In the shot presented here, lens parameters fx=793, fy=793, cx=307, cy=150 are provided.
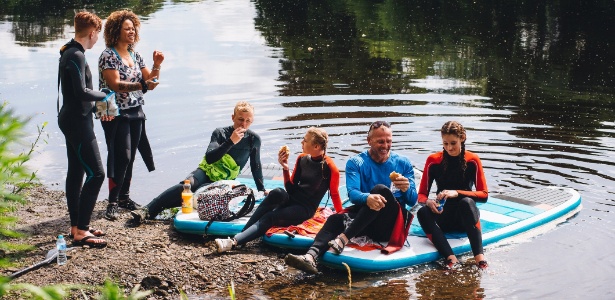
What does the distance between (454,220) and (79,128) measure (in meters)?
3.69

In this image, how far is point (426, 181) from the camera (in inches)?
305

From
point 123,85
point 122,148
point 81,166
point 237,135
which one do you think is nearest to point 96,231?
point 81,166

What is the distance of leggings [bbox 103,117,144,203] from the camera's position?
804cm

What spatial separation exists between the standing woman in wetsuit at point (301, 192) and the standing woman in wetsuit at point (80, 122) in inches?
53.4

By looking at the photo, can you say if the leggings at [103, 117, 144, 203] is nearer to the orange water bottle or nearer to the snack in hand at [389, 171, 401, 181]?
the orange water bottle

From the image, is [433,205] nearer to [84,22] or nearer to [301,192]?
[301,192]

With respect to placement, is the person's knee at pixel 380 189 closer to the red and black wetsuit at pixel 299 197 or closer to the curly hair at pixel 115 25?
the red and black wetsuit at pixel 299 197

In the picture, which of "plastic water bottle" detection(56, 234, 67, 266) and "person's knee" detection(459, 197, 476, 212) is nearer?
"plastic water bottle" detection(56, 234, 67, 266)

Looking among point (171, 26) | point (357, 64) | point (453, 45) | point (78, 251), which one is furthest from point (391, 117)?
point (171, 26)

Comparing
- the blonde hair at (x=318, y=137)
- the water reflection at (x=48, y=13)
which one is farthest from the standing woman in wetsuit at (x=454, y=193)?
the water reflection at (x=48, y=13)

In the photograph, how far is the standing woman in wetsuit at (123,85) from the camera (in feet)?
25.8

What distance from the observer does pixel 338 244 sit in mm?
7133

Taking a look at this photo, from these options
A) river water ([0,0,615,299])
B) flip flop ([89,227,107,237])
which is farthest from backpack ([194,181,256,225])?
river water ([0,0,615,299])

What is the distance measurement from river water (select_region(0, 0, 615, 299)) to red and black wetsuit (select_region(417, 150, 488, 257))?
1.12 ft
